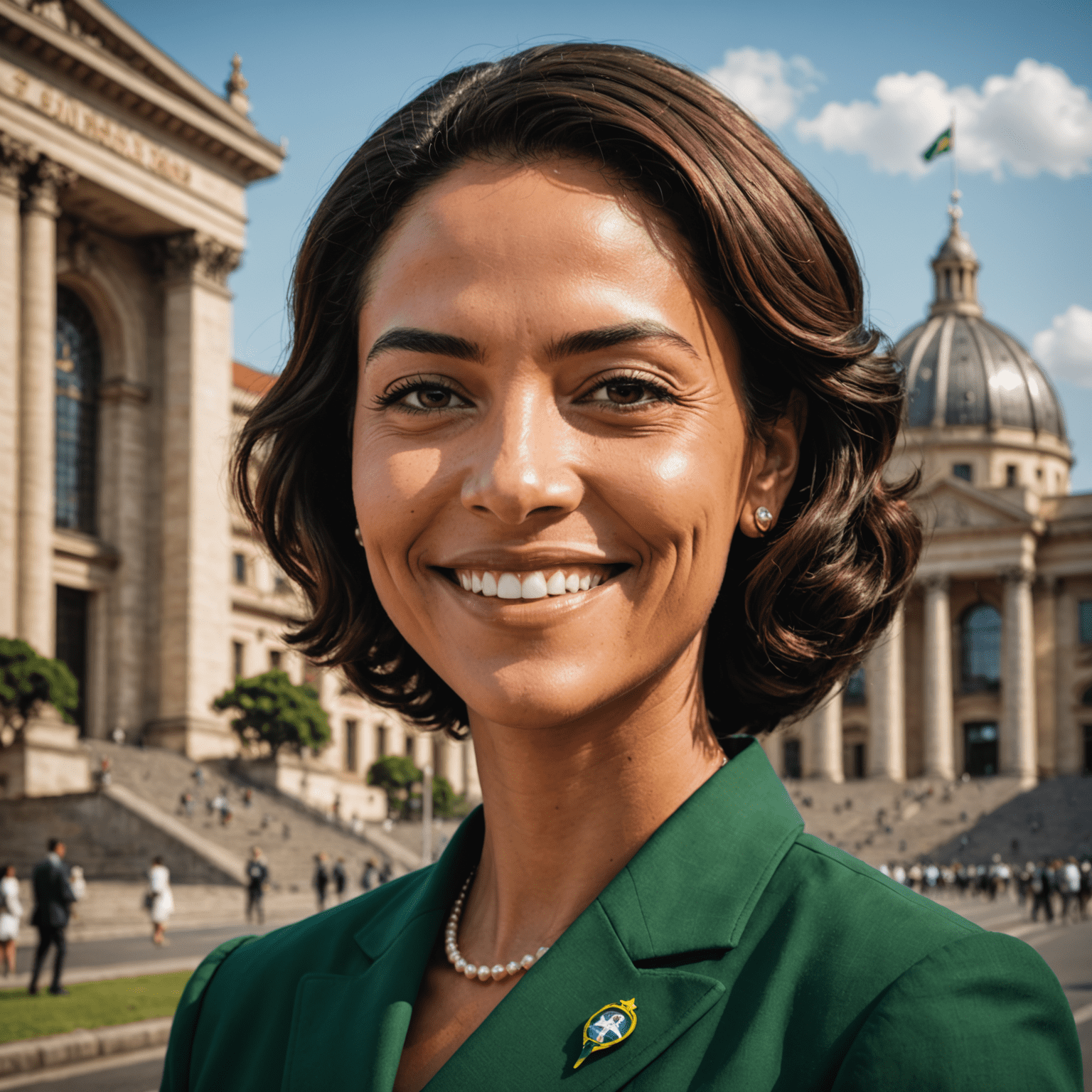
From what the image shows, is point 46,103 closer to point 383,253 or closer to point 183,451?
point 183,451

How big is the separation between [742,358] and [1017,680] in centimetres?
8500

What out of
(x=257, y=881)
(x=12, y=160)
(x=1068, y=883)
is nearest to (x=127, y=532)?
(x=12, y=160)

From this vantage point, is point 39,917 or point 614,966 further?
point 39,917

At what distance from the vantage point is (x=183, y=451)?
163 ft

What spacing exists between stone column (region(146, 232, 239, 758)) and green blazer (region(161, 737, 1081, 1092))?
4784 centimetres

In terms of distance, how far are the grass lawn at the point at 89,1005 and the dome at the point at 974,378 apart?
90338mm

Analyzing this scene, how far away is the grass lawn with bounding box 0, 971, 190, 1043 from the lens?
11828 mm

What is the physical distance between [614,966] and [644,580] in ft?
1.47

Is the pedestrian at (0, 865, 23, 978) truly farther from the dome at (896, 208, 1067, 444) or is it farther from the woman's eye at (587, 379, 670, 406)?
the dome at (896, 208, 1067, 444)

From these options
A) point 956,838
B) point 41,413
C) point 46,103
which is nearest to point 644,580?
point 41,413

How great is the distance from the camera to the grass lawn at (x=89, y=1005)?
38.8 feet

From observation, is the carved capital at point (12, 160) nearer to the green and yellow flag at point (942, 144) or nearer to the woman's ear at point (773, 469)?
the woman's ear at point (773, 469)

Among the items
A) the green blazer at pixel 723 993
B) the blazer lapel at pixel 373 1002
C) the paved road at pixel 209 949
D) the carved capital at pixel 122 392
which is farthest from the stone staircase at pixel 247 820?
the green blazer at pixel 723 993

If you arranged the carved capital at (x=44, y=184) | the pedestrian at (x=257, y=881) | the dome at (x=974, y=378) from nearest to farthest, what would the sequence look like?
the pedestrian at (x=257, y=881)
the carved capital at (x=44, y=184)
the dome at (x=974, y=378)
